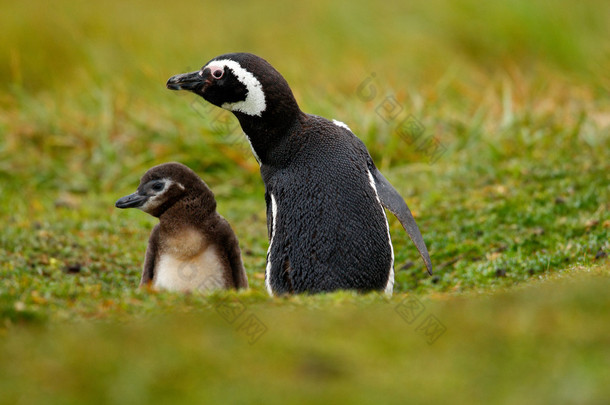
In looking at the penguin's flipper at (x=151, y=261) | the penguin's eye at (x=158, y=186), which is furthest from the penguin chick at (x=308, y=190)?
the penguin's flipper at (x=151, y=261)

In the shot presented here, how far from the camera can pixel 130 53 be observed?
12289 millimetres

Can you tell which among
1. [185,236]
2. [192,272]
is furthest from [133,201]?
[192,272]

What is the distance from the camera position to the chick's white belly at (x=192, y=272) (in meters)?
4.77

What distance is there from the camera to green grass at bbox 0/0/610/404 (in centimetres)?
259

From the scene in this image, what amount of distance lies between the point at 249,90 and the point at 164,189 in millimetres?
770

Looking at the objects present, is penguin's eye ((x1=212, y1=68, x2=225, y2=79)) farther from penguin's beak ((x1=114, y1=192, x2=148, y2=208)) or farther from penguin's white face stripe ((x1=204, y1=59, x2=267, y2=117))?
penguin's beak ((x1=114, y1=192, x2=148, y2=208))

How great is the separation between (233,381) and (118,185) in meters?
5.92

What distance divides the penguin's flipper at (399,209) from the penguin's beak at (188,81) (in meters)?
1.10

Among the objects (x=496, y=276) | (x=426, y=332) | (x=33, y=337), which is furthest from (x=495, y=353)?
(x=496, y=276)

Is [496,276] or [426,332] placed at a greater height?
[426,332]

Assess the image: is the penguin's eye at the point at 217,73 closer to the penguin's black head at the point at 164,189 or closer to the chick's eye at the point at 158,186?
the penguin's black head at the point at 164,189

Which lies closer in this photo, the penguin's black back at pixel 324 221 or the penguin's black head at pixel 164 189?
the penguin's black back at pixel 324 221

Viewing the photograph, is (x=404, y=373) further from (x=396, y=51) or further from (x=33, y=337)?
(x=396, y=51)

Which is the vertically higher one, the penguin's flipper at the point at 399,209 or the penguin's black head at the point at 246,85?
the penguin's black head at the point at 246,85
